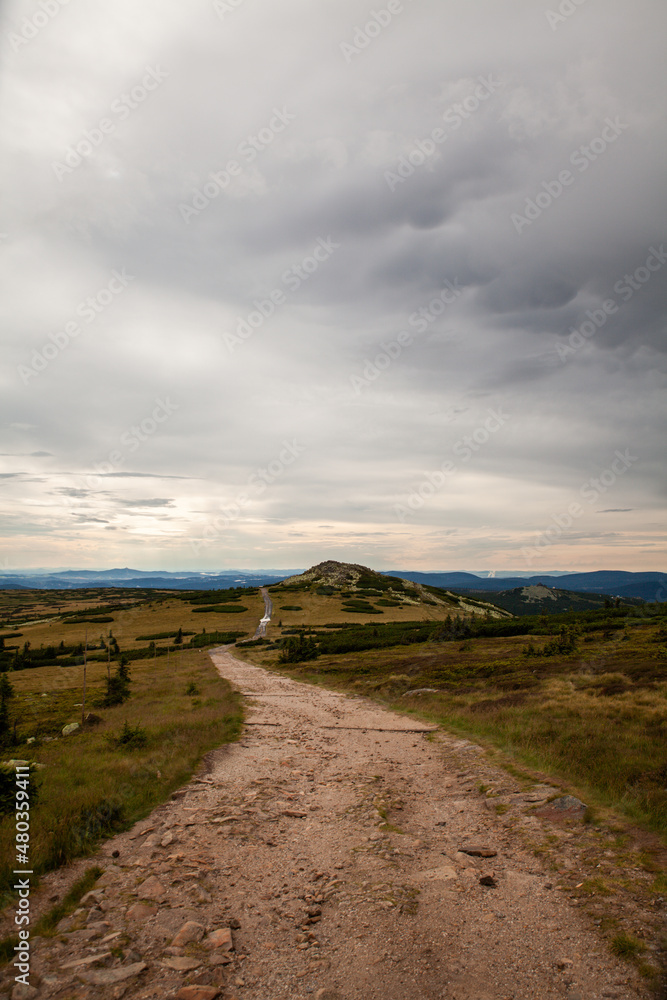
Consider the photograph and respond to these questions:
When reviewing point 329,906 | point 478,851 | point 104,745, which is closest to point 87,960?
point 329,906

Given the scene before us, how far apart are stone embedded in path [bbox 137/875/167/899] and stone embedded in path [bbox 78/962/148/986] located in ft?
6.00

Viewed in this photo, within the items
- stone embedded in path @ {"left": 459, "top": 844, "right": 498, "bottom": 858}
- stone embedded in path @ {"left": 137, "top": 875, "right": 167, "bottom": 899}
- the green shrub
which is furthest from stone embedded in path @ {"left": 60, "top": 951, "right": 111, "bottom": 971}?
the green shrub

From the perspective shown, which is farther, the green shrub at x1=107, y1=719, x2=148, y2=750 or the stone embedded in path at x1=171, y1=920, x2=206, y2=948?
the green shrub at x1=107, y1=719, x2=148, y2=750

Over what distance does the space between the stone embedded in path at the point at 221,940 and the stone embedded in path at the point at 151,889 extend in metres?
1.60

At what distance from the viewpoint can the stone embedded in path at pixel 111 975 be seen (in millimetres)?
5684

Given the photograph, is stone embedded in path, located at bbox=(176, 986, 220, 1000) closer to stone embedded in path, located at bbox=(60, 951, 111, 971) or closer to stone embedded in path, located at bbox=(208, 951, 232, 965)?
stone embedded in path, located at bbox=(208, 951, 232, 965)

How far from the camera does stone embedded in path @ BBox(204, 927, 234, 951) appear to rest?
6438 millimetres

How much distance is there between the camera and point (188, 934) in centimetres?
660

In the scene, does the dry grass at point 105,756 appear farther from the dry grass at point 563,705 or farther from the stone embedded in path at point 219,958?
the dry grass at point 563,705

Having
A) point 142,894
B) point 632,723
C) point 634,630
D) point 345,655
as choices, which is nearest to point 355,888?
point 142,894

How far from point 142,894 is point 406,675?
29399 millimetres

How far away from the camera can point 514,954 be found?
19.8 ft

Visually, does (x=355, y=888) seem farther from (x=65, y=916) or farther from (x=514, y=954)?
(x=65, y=916)
